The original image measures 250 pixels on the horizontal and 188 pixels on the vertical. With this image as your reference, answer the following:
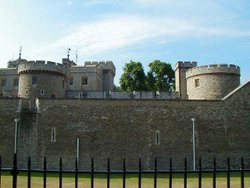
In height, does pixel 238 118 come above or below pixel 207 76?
below

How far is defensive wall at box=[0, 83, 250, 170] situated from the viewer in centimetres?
2806

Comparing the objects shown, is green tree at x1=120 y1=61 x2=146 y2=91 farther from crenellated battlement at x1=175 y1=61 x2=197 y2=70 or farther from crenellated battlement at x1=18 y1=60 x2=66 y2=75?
crenellated battlement at x1=18 y1=60 x2=66 y2=75

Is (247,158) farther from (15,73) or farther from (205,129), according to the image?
(15,73)

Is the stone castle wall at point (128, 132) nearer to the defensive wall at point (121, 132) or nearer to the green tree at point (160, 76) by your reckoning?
the defensive wall at point (121, 132)

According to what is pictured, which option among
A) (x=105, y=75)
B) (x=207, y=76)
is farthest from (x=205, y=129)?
(x=105, y=75)

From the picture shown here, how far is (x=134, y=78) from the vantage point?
5328cm

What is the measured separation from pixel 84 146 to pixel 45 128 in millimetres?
3046

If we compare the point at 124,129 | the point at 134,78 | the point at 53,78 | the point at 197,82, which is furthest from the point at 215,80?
the point at 134,78

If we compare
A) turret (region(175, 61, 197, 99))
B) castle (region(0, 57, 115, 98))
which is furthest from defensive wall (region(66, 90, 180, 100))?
castle (region(0, 57, 115, 98))

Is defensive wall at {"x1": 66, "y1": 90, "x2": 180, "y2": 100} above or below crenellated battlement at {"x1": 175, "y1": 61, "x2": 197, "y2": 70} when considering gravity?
below

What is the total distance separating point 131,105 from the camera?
95.1ft

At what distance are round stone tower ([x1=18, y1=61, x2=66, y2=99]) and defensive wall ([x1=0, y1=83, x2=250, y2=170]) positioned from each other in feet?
26.5

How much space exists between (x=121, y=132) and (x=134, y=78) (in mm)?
25274

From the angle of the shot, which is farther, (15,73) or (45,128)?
(15,73)
